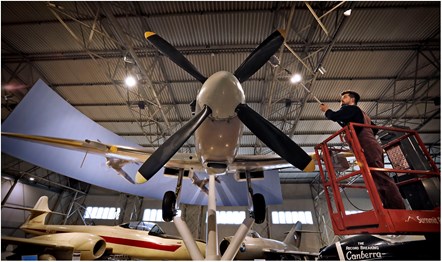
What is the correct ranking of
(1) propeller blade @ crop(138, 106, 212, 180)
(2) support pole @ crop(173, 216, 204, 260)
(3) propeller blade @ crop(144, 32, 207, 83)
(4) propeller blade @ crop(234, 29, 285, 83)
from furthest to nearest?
1. (3) propeller blade @ crop(144, 32, 207, 83)
2. (4) propeller blade @ crop(234, 29, 285, 83)
3. (2) support pole @ crop(173, 216, 204, 260)
4. (1) propeller blade @ crop(138, 106, 212, 180)

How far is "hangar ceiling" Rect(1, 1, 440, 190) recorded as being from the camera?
24.3ft

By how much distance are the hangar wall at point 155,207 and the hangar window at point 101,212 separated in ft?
1.37

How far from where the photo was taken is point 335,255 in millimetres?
4523

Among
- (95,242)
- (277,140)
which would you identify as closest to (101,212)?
(95,242)

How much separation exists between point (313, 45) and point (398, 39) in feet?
11.8

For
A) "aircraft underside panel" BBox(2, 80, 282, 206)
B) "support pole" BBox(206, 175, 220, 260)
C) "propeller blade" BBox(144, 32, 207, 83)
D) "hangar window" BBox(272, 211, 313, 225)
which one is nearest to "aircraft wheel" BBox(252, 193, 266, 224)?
"support pole" BBox(206, 175, 220, 260)

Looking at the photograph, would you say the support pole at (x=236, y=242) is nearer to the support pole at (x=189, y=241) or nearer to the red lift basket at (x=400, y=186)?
the support pole at (x=189, y=241)

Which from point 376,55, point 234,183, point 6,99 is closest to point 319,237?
point 234,183

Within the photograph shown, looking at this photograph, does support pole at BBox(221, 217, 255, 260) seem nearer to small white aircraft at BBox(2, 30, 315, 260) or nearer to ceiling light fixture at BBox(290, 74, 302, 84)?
small white aircraft at BBox(2, 30, 315, 260)

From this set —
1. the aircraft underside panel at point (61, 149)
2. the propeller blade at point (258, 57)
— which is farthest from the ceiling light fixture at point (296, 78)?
the propeller blade at point (258, 57)

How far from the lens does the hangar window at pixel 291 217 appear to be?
67.6ft

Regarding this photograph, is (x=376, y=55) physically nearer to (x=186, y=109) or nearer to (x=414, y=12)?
(x=414, y=12)

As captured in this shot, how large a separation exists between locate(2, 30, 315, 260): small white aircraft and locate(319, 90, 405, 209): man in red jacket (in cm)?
89

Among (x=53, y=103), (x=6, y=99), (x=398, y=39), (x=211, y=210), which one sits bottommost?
(x=211, y=210)
